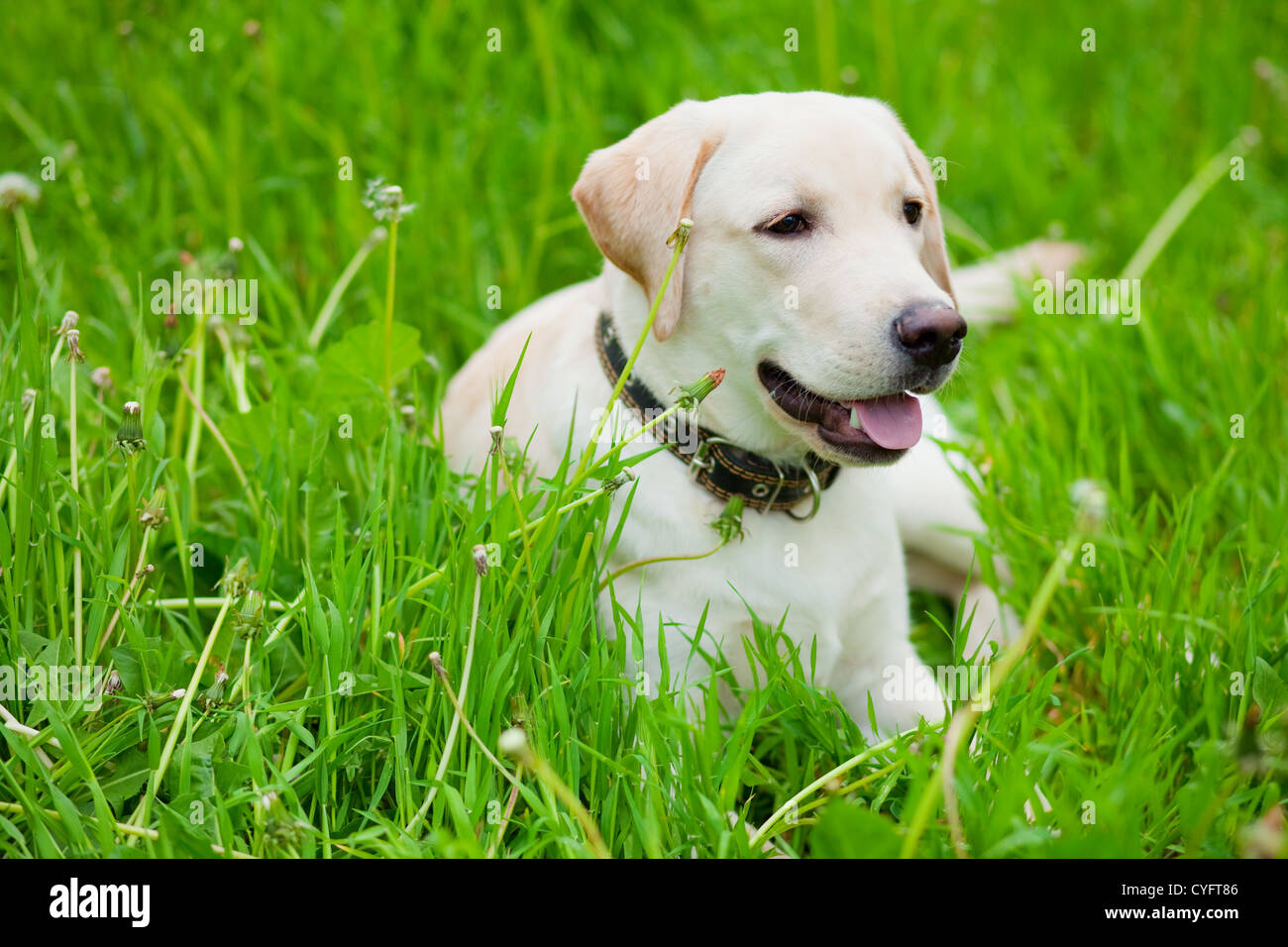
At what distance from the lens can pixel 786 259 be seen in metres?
2.28

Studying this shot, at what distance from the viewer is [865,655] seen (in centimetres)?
267

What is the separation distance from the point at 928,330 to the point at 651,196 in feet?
2.11

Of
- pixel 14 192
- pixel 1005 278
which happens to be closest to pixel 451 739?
pixel 14 192

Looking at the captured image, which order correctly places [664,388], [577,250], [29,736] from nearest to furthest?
[29,736], [664,388], [577,250]

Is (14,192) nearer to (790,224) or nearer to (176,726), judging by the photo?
(176,726)

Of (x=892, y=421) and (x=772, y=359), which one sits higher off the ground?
(x=772, y=359)

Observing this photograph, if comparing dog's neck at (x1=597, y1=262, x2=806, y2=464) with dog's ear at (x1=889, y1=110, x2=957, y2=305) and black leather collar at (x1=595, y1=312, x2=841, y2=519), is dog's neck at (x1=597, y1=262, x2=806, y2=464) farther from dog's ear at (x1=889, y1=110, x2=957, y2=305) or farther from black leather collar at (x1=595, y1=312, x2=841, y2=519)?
dog's ear at (x1=889, y1=110, x2=957, y2=305)

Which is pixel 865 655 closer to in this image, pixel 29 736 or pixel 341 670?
pixel 341 670

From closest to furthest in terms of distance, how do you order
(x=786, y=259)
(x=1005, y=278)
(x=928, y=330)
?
(x=928, y=330) < (x=786, y=259) < (x=1005, y=278)

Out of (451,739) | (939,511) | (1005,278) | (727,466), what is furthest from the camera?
(1005,278)

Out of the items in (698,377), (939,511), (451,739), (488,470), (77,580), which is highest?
(698,377)

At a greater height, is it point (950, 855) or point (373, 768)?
point (373, 768)
